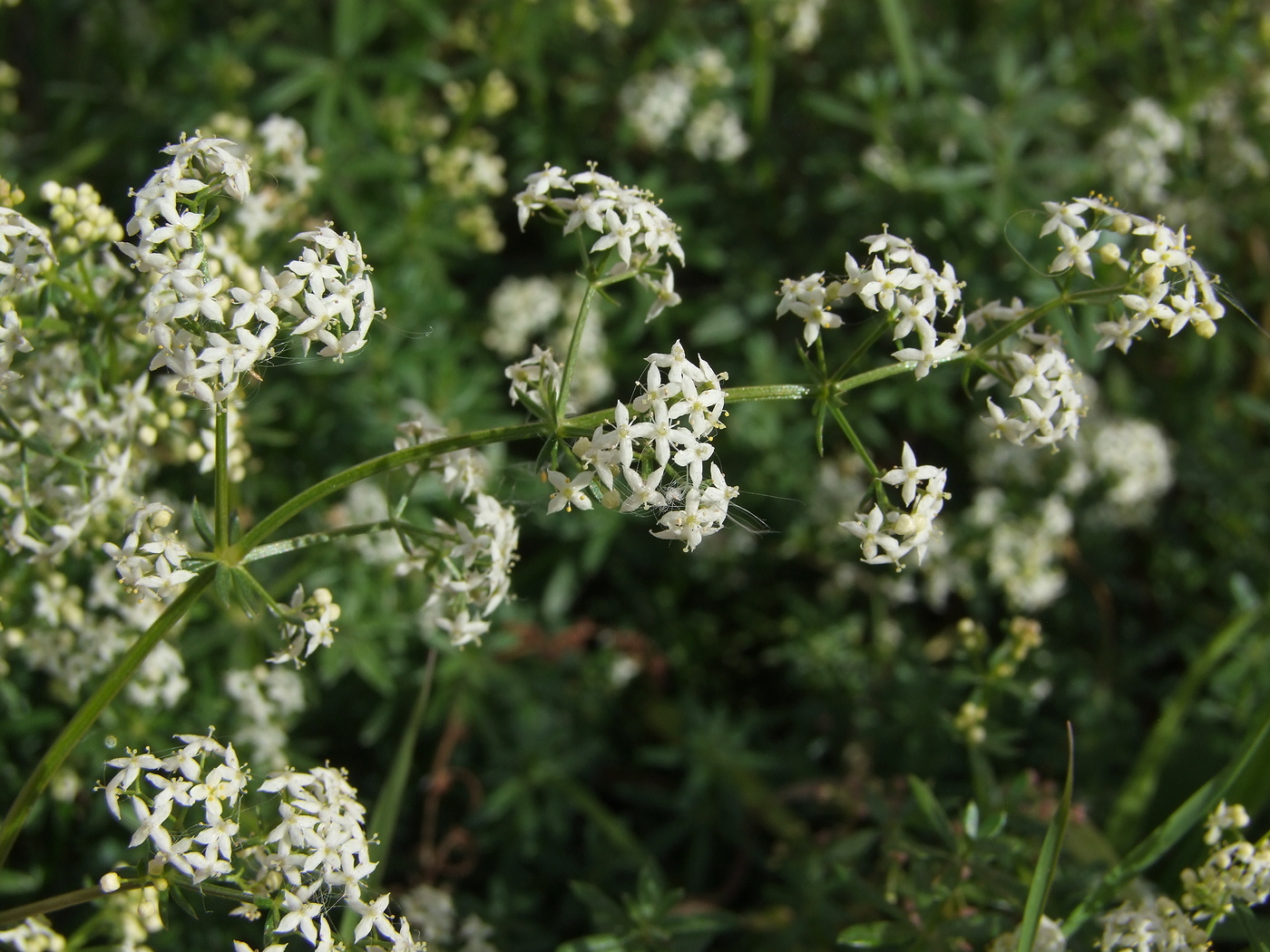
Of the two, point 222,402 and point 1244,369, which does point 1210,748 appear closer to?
point 1244,369

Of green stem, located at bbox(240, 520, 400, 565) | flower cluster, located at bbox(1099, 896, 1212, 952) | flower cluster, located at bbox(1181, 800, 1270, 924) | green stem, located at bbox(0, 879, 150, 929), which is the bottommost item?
flower cluster, located at bbox(1099, 896, 1212, 952)

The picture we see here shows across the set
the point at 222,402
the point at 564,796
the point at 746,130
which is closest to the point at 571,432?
the point at 222,402

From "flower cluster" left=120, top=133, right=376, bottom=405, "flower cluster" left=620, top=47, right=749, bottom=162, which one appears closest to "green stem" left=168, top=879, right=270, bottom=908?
"flower cluster" left=120, top=133, right=376, bottom=405

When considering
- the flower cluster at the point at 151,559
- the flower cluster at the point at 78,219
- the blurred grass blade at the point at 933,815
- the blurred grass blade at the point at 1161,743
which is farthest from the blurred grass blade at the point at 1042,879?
the flower cluster at the point at 78,219

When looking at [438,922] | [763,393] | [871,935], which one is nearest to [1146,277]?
[763,393]

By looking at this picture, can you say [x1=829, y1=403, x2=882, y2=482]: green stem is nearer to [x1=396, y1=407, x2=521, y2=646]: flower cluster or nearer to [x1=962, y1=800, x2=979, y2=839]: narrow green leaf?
[x1=396, y1=407, x2=521, y2=646]: flower cluster
